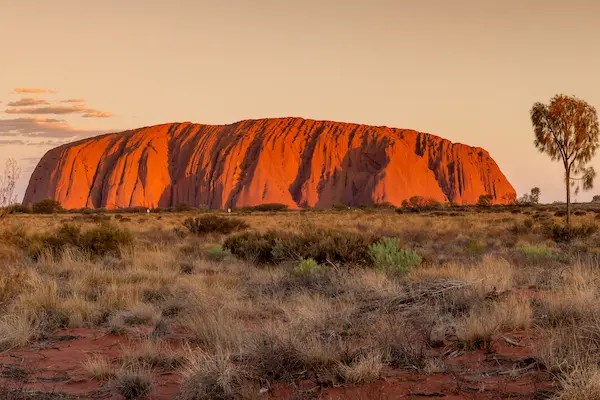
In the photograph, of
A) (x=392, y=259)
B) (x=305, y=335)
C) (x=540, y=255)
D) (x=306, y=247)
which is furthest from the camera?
(x=540, y=255)

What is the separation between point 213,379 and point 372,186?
9967cm

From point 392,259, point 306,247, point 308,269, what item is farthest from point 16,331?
point 306,247

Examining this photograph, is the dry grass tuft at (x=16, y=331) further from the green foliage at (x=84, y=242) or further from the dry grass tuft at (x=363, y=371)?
the green foliage at (x=84, y=242)

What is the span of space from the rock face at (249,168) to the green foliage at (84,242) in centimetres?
8522

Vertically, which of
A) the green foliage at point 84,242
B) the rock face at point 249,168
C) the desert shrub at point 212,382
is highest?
the rock face at point 249,168

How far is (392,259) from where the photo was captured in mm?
9773

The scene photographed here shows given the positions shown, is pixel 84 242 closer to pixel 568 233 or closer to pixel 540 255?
pixel 540 255

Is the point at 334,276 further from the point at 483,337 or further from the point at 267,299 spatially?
the point at 483,337

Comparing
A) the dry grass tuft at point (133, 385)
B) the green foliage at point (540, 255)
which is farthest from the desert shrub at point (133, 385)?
the green foliage at point (540, 255)

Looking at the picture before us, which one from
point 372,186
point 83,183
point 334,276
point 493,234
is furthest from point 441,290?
point 83,183

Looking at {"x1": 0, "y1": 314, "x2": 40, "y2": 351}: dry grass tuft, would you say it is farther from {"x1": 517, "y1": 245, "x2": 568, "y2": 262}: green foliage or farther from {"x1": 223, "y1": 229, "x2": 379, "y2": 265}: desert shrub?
{"x1": 517, "y1": 245, "x2": 568, "y2": 262}: green foliage

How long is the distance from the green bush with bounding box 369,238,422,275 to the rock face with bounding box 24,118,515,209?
8990cm

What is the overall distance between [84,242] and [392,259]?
848 centimetres

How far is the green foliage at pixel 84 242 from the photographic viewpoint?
13336mm
